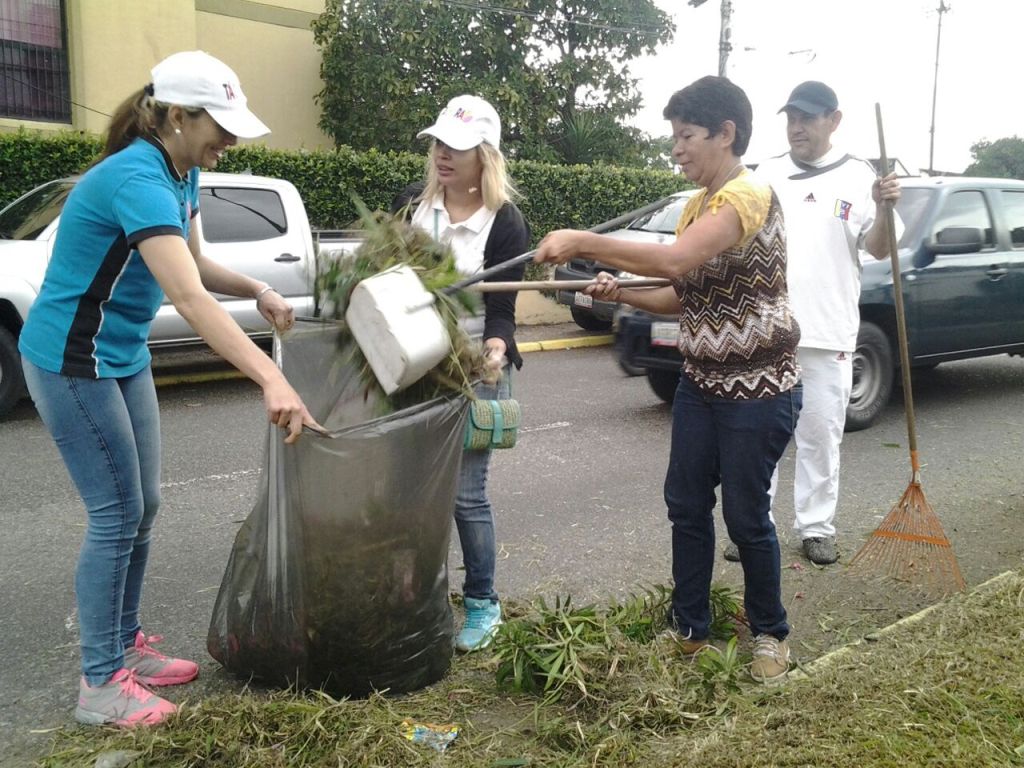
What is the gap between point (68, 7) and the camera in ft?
43.2

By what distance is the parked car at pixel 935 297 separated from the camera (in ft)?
23.6

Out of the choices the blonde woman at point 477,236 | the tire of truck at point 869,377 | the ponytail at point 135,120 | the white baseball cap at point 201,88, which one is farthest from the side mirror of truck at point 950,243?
the ponytail at point 135,120

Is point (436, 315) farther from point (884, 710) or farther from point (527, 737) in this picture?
point (884, 710)

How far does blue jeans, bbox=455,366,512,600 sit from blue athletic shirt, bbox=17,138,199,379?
3.82 ft

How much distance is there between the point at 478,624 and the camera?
3559 mm

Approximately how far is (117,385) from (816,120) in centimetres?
318

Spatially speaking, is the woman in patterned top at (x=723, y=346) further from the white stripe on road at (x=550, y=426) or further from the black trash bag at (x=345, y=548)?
the white stripe on road at (x=550, y=426)

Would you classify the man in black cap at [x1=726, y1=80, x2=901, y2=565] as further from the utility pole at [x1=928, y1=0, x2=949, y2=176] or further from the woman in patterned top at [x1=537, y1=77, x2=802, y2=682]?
the utility pole at [x1=928, y1=0, x2=949, y2=176]

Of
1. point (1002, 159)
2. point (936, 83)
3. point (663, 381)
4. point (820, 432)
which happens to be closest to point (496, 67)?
point (663, 381)

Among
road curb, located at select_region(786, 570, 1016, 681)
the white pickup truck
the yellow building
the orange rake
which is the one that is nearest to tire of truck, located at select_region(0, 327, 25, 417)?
the white pickup truck

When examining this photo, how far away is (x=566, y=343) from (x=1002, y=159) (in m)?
55.2

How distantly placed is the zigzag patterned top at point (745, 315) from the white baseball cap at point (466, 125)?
0.73 meters

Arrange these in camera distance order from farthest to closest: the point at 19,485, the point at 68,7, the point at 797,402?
the point at 68,7 < the point at 19,485 < the point at 797,402

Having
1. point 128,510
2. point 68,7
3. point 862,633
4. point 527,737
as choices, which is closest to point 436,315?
point 128,510
